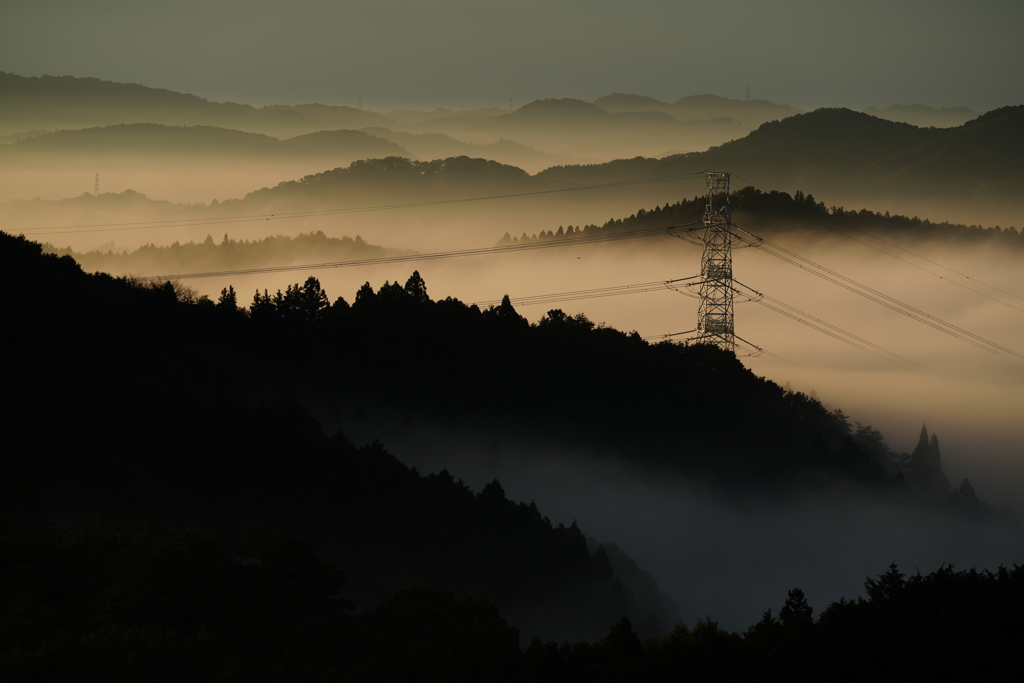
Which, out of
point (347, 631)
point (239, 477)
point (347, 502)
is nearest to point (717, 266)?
point (347, 502)

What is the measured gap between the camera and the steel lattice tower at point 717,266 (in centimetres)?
10075

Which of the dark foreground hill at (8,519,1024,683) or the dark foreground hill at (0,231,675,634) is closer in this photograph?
the dark foreground hill at (8,519,1024,683)

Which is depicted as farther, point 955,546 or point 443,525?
point 955,546

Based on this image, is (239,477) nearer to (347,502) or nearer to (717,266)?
(347,502)

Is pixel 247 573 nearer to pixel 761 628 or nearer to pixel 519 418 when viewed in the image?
pixel 761 628

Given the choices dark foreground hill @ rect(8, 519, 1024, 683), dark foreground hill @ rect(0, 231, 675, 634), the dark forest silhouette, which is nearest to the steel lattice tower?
the dark forest silhouette

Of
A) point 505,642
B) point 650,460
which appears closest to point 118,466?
point 505,642

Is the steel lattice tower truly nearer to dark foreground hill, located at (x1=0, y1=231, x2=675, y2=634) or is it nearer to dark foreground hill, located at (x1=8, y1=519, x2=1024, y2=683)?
dark foreground hill, located at (x1=0, y1=231, x2=675, y2=634)

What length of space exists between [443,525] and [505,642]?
3731 cm

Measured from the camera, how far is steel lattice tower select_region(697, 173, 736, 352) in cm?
10075

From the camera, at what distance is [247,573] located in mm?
49406

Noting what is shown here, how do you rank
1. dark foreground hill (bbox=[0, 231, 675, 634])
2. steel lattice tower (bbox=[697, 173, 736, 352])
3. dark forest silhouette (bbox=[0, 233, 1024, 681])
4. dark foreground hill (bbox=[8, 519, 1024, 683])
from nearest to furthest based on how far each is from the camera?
dark foreground hill (bbox=[8, 519, 1024, 683])
dark forest silhouette (bbox=[0, 233, 1024, 681])
dark foreground hill (bbox=[0, 231, 675, 634])
steel lattice tower (bbox=[697, 173, 736, 352])

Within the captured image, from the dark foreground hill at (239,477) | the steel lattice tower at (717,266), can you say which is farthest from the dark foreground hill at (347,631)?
the steel lattice tower at (717,266)

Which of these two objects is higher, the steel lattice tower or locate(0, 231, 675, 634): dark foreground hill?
the steel lattice tower
